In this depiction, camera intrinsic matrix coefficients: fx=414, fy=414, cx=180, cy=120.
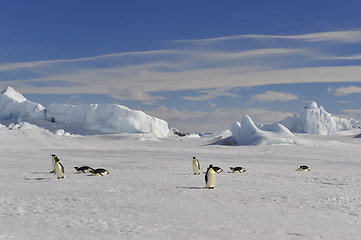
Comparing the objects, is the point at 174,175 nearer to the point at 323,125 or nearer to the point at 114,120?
the point at 114,120

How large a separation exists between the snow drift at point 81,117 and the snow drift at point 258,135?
56.0ft

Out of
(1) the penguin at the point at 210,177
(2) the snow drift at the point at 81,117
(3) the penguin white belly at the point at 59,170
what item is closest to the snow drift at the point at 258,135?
(2) the snow drift at the point at 81,117

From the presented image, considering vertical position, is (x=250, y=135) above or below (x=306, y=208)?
above

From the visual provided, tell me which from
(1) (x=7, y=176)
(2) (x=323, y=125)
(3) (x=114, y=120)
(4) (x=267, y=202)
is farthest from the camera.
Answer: (2) (x=323, y=125)

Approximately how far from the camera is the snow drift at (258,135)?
3941 cm

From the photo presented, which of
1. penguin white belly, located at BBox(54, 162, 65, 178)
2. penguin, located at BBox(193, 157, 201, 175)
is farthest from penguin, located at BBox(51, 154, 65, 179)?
penguin, located at BBox(193, 157, 201, 175)

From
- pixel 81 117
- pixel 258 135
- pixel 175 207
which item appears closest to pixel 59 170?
pixel 175 207

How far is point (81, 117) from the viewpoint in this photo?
206 feet

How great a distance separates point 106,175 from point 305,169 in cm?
909

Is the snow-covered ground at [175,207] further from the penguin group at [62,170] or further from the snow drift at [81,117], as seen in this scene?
the snow drift at [81,117]

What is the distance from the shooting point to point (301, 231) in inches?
277

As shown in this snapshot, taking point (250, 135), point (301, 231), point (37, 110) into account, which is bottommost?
point (301, 231)

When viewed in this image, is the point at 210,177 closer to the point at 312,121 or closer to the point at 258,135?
the point at 258,135

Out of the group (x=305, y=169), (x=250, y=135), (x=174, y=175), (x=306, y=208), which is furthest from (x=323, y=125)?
(x=306, y=208)
